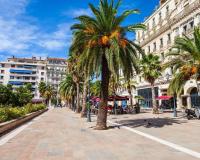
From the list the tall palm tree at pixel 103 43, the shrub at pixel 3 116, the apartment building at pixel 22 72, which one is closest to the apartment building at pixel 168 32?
the tall palm tree at pixel 103 43

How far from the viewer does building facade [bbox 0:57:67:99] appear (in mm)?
Answer: 127125

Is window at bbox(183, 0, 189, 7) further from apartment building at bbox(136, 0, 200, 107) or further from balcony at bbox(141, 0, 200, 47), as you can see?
balcony at bbox(141, 0, 200, 47)

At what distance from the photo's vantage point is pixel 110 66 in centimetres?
1612

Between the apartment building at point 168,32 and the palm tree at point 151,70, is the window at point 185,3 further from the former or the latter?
the palm tree at point 151,70

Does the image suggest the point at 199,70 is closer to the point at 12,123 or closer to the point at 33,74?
the point at 12,123

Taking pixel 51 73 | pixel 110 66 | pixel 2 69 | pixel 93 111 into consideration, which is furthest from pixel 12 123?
pixel 51 73

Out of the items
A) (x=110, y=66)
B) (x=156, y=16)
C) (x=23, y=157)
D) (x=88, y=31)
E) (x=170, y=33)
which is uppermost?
(x=156, y=16)

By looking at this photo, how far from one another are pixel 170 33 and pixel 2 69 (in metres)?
103

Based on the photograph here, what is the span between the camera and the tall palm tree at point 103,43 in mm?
17172

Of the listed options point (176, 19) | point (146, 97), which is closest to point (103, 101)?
point (176, 19)

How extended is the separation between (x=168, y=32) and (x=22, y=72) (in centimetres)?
9939

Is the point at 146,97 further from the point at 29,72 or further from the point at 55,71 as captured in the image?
the point at 55,71

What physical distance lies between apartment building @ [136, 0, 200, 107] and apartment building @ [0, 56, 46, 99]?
3333 inches

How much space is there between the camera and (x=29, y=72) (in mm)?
130875
